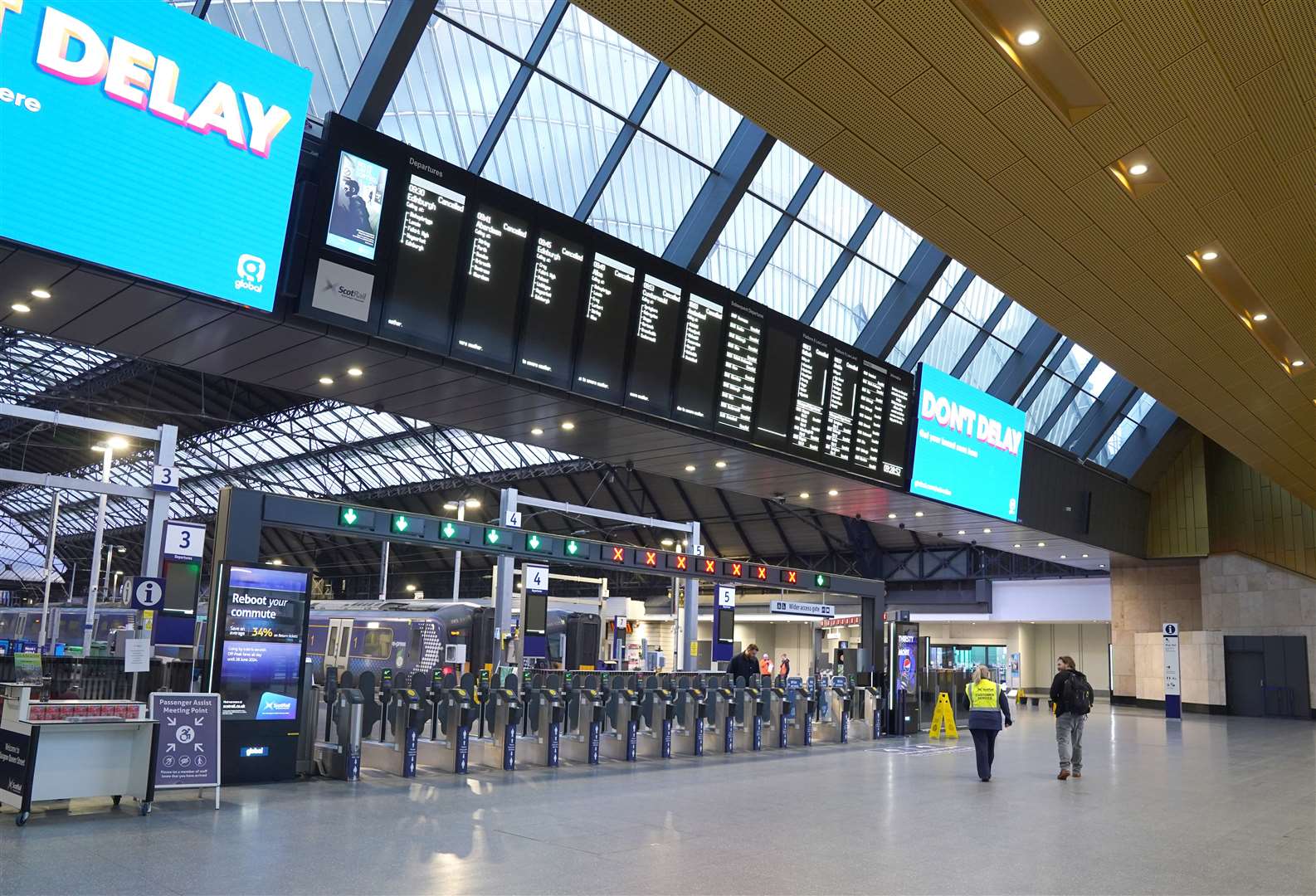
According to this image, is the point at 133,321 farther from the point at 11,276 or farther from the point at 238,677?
the point at 238,677

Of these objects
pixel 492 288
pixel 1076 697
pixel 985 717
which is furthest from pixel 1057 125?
pixel 1076 697

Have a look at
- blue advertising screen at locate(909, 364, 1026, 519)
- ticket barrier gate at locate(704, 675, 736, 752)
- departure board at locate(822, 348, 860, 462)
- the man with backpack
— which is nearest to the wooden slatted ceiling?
the man with backpack

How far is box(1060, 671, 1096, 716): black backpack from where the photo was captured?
11.4 metres

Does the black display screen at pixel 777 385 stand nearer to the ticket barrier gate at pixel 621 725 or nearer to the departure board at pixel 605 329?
the departure board at pixel 605 329

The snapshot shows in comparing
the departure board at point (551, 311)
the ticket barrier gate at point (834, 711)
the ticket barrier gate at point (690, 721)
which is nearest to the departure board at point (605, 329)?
the departure board at point (551, 311)

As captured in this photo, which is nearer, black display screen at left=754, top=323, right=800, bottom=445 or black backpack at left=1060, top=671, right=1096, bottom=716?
black backpack at left=1060, top=671, right=1096, bottom=716

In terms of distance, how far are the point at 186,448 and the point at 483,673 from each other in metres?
30.6

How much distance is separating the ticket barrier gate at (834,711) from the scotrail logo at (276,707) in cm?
937

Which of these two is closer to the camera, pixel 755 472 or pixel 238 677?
pixel 238 677

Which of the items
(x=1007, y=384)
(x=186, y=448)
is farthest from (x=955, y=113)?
(x=186, y=448)

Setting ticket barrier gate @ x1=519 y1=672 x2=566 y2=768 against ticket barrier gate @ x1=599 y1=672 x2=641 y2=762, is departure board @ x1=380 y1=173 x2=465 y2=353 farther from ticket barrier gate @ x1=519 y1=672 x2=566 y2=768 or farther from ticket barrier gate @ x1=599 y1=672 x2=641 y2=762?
ticket barrier gate @ x1=599 y1=672 x2=641 y2=762

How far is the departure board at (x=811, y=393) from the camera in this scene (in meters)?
13.5

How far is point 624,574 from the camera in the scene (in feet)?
134

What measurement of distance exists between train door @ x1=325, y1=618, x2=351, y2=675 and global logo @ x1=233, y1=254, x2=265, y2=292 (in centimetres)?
1745
